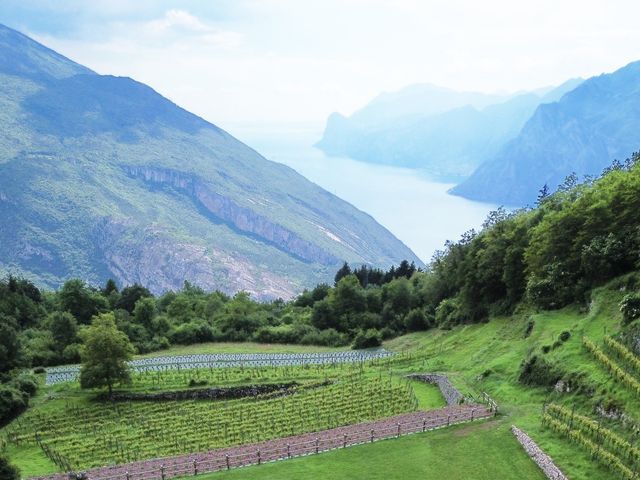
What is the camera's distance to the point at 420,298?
89.2 meters

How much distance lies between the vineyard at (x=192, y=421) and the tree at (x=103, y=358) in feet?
7.72

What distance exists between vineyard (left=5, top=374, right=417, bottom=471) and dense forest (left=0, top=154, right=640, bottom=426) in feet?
25.7

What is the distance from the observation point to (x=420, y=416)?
38438 mm

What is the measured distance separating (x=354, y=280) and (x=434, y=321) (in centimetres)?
1632

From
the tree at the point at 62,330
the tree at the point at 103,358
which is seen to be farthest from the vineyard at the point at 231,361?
the tree at the point at 103,358

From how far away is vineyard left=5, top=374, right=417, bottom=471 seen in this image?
40.8 meters

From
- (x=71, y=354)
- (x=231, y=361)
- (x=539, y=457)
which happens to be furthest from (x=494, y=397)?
(x=71, y=354)

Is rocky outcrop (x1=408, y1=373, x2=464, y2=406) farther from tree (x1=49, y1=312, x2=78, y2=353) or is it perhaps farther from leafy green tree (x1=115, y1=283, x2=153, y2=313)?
leafy green tree (x1=115, y1=283, x2=153, y2=313)

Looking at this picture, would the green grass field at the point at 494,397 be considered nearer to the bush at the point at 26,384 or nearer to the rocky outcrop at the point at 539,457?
the rocky outcrop at the point at 539,457

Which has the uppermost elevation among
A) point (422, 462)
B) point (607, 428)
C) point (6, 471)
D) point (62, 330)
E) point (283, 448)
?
point (607, 428)

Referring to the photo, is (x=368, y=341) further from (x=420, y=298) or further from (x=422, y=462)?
(x=422, y=462)

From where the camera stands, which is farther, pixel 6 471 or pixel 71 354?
pixel 71 354

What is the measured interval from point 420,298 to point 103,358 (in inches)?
1892

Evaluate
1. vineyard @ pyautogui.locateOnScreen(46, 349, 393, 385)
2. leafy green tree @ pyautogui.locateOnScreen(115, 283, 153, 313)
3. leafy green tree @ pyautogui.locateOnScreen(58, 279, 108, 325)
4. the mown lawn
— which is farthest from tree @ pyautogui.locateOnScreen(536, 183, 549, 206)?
leafy green tree @ pyautogui.locateOnScreen(58, 279, 108, 325)
